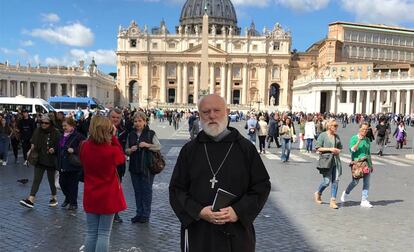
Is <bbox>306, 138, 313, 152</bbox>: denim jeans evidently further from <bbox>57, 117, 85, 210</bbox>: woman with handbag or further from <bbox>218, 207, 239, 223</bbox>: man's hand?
<bbox>218, 207, 239, 223</bbox>: man's hand

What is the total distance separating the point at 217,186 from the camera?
122 inches

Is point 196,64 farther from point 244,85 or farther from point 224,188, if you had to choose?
point 224,188

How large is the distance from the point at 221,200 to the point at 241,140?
17.5 inches

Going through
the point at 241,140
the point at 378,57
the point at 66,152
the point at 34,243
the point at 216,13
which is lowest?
the point at 34,243

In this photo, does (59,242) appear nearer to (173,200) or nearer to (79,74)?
(173,200)

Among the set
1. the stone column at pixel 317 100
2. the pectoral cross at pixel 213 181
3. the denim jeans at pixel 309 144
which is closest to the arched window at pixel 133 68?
the stone column at pixel 317 100

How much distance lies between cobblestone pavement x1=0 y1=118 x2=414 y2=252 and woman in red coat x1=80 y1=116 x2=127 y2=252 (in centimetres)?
94

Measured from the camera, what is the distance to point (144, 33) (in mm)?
97000

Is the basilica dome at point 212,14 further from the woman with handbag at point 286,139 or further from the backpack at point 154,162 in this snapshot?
the backpack at point 154,162

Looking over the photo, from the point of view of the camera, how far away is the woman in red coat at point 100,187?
4555mm

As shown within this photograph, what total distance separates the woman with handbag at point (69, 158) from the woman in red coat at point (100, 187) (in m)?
2.09

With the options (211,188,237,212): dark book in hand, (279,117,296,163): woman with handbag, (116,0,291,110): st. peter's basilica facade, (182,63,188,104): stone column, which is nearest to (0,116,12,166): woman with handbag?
(279,117,296,163): woman with handbag

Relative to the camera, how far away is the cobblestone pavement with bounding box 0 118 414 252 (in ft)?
18.7

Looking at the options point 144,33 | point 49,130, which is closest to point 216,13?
point 144,33
